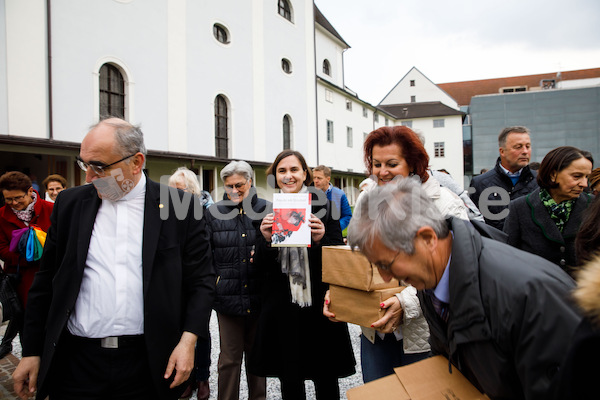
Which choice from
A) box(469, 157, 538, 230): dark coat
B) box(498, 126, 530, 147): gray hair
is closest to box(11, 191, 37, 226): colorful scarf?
box(469, 157, 538, 230): dark coat

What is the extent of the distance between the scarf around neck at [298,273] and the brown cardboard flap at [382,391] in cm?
145

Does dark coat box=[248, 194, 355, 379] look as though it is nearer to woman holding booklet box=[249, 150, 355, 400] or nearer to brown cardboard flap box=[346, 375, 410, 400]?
woman holding booklet box=[249, 150, 355, 400]

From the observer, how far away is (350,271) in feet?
7.75

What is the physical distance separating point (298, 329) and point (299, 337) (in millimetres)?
61

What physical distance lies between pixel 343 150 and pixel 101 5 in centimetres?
2163

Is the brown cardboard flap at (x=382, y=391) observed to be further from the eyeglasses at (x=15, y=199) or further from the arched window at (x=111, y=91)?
the arched window at (x=111, y=91)

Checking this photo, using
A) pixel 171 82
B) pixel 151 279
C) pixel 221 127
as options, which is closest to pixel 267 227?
pixel 151 279

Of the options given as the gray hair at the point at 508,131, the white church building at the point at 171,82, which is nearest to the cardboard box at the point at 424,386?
the gray hair at the point at 508,131

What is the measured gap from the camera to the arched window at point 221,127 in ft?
66.6

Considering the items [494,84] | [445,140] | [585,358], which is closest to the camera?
[585,358]

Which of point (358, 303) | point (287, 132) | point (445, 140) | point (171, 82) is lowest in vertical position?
point (358, 303)

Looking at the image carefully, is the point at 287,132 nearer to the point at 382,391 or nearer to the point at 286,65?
the point at 286,65

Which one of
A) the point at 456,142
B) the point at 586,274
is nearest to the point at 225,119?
the point at 586,274

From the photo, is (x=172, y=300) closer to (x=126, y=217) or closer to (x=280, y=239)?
(x=126, y=217)
